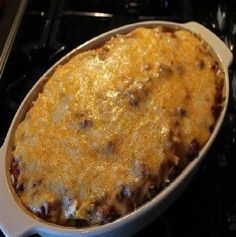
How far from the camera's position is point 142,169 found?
80 centimetres

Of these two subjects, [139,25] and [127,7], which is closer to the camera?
[139,25]

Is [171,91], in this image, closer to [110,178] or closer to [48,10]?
[110,178]

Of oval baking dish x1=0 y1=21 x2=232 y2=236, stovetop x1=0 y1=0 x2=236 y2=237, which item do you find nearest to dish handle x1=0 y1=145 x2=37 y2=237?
oval baking dish x1=0 y1=21 x2=232 y2=236

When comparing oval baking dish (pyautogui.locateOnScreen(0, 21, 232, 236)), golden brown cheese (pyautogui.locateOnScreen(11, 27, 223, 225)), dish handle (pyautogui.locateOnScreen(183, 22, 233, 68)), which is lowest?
oval baking dish (pyautogui.locateOnScreen(0, 21, 232, 236))

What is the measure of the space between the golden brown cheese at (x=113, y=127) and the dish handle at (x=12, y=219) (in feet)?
0.09

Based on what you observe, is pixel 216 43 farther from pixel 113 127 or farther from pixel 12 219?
pixel 12 219

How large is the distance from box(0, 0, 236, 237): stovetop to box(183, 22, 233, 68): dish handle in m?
0.15

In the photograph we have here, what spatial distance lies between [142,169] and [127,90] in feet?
0.60

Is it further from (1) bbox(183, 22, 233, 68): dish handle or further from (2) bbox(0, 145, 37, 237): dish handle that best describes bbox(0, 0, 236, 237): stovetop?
(2) bbox(0, 145, 37, 237): dish handle

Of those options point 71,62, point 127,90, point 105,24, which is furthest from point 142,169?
point 105,24

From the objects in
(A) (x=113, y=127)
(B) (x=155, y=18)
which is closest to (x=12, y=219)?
(A) (x=113, y=127)

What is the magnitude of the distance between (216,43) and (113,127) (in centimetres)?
34

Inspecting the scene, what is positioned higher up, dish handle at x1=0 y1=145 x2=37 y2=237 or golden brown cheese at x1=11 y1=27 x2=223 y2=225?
golden brown cheese at x1=11 y1=27 x2=223 y2=225

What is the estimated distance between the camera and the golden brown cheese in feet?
2.60
